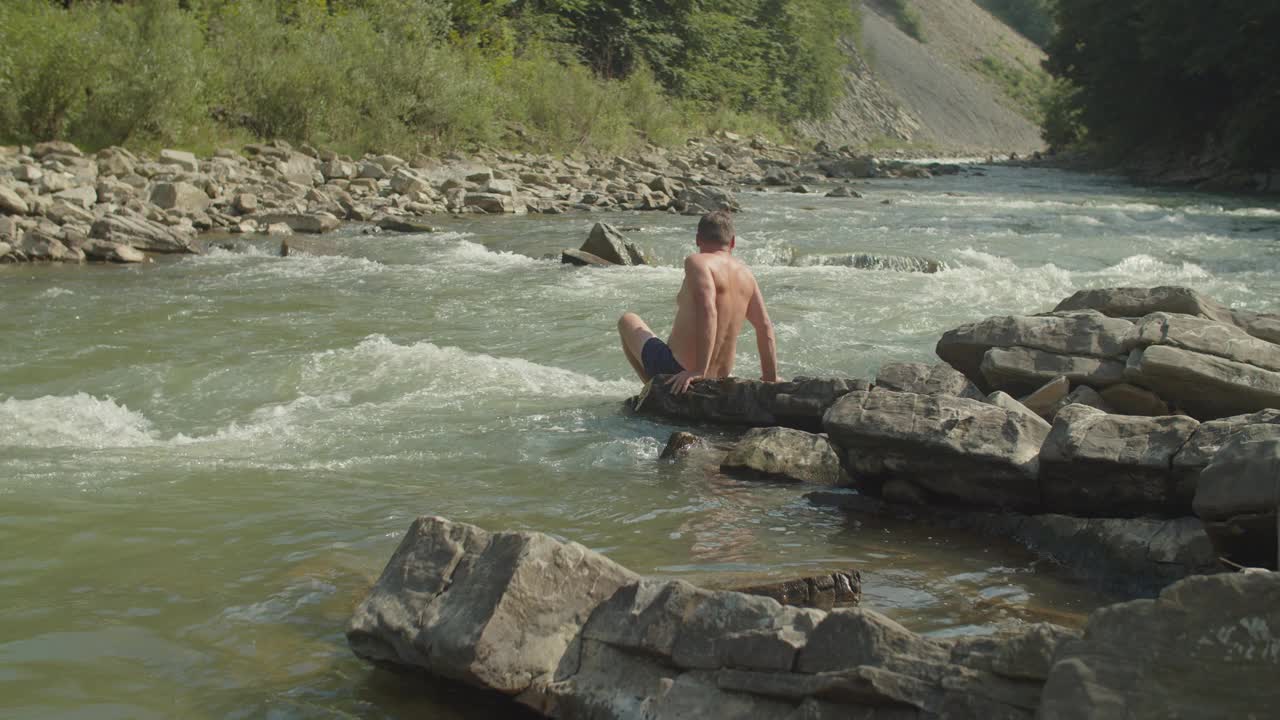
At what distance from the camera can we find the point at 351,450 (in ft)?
19.9

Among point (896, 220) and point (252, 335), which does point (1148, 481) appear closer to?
point (252, 335)

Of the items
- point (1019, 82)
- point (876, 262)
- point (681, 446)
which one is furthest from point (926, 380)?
point (1019, 82)

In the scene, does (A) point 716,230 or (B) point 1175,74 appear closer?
(A) point 716,230

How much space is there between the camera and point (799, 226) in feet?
58.2

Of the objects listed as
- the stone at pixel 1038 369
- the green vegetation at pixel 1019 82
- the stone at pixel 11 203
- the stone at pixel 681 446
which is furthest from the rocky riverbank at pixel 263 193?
the green vegetation at pixel 1019 82

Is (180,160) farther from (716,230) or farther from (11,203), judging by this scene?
(716,230)

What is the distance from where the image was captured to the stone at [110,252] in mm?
13047

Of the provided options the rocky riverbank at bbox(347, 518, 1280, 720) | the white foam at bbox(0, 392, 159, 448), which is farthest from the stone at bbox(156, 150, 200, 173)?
the rocky riverbank at bbox(347, 518, 1280, 720)

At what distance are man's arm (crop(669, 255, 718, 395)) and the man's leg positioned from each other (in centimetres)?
42

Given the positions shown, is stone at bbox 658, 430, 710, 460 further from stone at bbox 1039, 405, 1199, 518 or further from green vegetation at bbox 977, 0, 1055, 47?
green vegetation at bbox 977, 0, 1055, 47

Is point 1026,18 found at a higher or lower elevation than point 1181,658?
higher

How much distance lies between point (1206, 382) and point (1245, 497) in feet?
6.78

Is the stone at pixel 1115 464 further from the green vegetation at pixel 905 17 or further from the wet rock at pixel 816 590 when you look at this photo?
the green vegetation at pixel 905 17

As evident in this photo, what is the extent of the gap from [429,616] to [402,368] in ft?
16.3
